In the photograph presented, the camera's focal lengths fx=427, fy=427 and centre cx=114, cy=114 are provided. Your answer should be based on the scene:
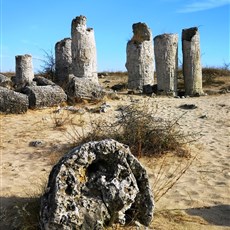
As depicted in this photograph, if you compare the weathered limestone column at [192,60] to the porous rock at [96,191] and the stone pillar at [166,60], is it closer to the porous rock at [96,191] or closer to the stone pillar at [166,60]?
the stone pillar at [166,60]

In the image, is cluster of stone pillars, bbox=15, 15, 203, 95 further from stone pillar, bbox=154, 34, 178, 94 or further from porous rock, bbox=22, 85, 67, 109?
porous rock, bbox=22, 85, 67, 109

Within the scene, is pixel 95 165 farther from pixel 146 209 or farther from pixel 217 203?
pixel 217 203

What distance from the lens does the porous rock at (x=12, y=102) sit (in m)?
9.92

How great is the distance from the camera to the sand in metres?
4.60

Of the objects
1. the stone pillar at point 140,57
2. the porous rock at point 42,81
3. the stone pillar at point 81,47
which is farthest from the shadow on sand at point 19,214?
the stone pillar at point 140,57

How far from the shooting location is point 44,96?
10664 mm

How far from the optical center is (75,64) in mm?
13586

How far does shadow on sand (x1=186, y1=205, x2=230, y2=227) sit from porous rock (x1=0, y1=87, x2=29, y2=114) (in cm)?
622

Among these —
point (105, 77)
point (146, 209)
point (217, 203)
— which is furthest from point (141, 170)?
point (105, 77)

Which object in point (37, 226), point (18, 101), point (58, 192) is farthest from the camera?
point (18, 101)

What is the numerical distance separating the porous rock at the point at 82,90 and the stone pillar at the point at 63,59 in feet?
10.7

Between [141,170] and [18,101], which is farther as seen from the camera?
[18,101]

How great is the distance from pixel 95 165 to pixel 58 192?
0.52m

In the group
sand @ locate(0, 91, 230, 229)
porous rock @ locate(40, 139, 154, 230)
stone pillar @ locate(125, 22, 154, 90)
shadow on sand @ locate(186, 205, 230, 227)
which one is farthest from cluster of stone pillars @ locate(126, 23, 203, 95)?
porous rock @ locate(40, 139, 154, 230)
